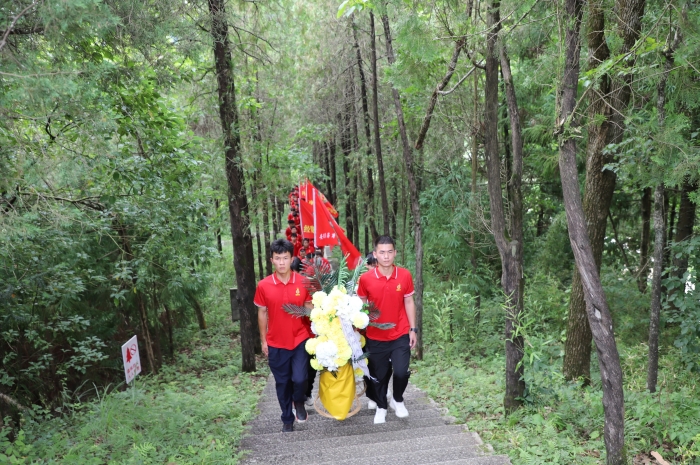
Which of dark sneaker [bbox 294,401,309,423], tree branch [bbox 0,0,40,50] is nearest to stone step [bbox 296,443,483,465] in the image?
dark sneaker [bbox 294,401,309,423]

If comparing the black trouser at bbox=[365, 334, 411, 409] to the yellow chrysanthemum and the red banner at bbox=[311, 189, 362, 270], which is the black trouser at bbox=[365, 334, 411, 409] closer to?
the yellow chrysanthemum

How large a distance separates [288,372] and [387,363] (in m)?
0.98

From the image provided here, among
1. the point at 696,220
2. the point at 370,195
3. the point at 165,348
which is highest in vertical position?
the point at 370,195

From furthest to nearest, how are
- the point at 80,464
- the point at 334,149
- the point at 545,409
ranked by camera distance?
1. the point at 334,149
2. the point at 545,409
3. the point at 80,464

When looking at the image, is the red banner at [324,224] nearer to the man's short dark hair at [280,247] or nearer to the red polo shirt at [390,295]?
the red polo shirt at [390,295]

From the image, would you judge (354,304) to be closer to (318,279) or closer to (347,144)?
(318,279)

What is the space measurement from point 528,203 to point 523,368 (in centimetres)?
871

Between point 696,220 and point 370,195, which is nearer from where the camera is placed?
point 696,220

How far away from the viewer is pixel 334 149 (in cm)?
1845

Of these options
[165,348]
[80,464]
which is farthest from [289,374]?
[165,348]

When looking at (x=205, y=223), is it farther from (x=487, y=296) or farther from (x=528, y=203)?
(x=528, y=203)

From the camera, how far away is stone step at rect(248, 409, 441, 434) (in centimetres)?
494

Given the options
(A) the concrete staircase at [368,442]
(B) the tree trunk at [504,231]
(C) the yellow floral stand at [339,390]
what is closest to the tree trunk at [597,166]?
(B) the tree trunk at [504,231]

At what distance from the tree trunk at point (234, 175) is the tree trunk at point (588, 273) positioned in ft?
17.8
